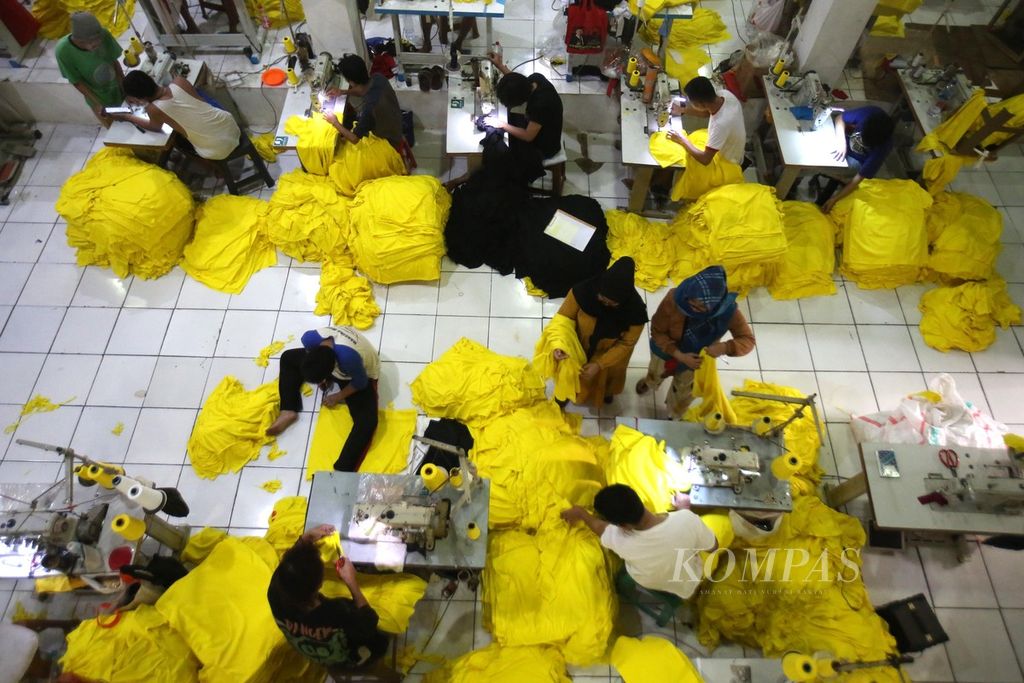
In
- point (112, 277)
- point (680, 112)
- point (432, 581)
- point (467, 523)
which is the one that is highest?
point (680, 112)

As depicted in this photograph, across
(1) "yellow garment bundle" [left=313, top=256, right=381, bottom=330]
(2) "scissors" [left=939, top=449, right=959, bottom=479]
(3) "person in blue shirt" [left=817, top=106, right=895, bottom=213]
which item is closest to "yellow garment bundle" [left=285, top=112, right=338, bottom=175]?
(1) "yellow garment bundle" [left=313, top=256, right=381, bottom=330]

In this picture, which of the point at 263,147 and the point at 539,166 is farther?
the point at 263,147

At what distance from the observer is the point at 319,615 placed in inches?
97.8

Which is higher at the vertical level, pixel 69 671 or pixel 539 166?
pixel 539 166

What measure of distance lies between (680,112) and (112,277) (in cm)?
472

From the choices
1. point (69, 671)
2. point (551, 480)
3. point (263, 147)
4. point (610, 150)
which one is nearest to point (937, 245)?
point (610, 150)

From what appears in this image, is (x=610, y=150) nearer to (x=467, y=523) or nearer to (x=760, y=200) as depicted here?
(x=760, y=200)

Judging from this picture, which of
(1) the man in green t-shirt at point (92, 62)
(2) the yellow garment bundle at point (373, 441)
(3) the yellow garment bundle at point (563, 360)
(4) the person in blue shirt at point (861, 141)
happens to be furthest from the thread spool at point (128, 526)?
(4) the person in blue shirt at point (861, 141)

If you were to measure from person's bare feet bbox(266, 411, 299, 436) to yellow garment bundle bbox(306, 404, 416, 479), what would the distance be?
0.59 feet

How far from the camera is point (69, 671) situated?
9.22ft

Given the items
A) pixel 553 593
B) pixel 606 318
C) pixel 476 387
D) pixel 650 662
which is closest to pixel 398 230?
pixel 476 387

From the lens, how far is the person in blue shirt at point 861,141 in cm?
422

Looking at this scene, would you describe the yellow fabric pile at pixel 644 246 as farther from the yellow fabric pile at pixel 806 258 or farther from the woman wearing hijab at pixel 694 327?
the woman wearing hijab at pixel 694 327

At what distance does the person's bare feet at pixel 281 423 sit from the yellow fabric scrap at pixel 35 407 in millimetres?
1517
